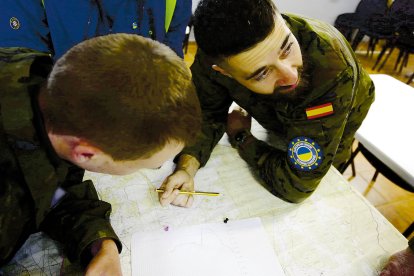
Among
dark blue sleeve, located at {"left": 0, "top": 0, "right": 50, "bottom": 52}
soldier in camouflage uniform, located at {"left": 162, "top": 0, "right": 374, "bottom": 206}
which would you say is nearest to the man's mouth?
soldier in camouflage uniform, located at {"left": 162, "top": 0, "right": 374, "bottom": 206}

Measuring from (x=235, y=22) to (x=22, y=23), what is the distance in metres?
0.86

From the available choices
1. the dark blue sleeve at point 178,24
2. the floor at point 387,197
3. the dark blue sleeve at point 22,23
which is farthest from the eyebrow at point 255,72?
the floor at point 387,197

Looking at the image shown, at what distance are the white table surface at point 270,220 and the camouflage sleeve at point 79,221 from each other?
4cm

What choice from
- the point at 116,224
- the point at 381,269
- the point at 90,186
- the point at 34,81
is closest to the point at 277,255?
the point at 381,269

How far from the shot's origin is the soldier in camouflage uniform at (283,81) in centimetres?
76

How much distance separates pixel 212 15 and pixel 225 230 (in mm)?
569

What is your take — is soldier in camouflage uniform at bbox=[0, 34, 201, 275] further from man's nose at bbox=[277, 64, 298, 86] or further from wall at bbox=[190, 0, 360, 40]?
wall at bbox=[190, 0, 360, 40]

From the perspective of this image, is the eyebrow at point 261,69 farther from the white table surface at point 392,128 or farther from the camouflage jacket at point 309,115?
the white table surface at point 392,128

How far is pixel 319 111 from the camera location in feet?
2.84

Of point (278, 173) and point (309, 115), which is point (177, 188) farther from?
point (309, 115)

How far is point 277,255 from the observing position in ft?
2.62

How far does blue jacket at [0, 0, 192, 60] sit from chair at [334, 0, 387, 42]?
120 inches

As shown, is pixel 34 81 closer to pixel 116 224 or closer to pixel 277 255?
pixel 116 224

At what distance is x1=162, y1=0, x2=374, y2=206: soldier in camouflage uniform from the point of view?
30.0 inches
